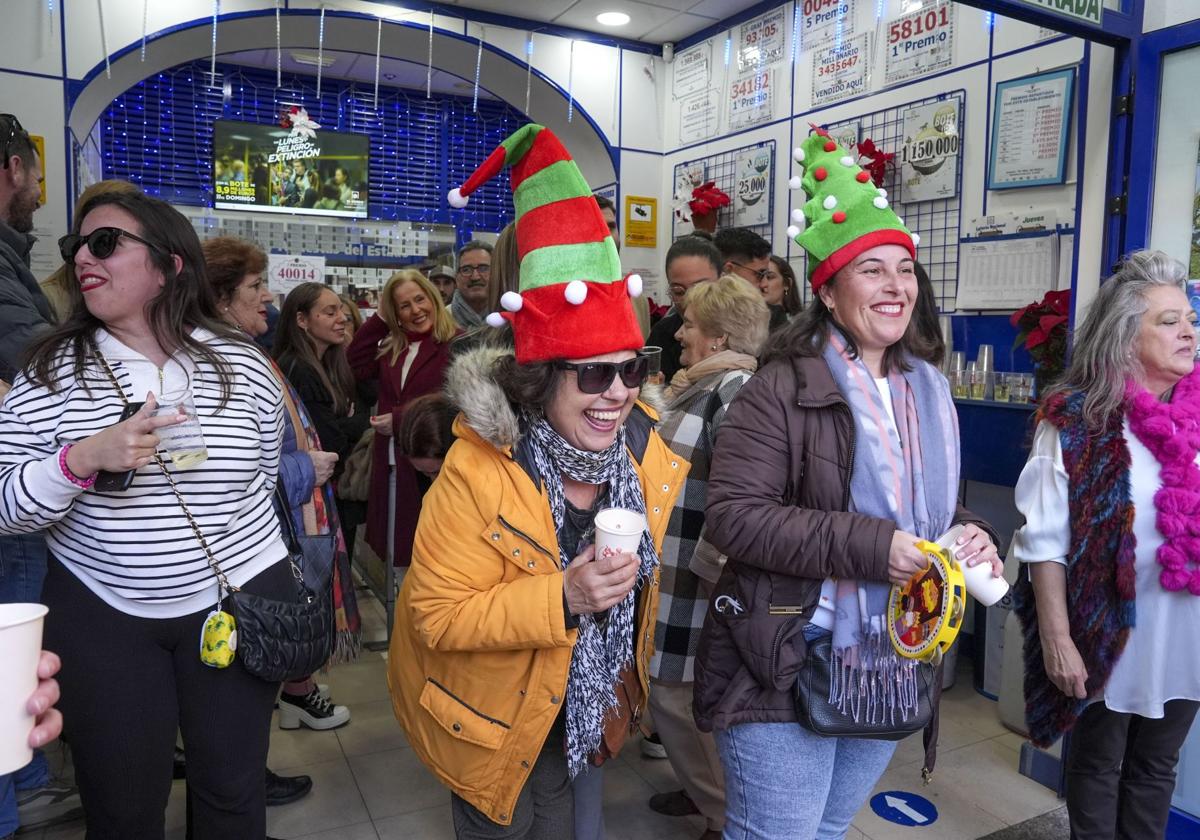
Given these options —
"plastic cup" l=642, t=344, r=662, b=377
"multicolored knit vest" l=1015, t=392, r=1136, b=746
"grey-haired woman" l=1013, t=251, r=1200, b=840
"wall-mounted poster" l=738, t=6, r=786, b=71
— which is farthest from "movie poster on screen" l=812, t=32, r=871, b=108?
"plastic cup" l=642, t=344, r=662, b=377

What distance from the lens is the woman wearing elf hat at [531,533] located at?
1.53 metres

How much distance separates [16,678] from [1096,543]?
2132 mm

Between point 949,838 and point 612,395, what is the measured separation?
6.76ft

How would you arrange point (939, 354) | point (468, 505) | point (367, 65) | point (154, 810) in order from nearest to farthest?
point (468, 505)
point (154, 810)
point (939, 354)
point (367, 65)

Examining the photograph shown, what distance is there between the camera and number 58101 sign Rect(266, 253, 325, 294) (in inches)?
290

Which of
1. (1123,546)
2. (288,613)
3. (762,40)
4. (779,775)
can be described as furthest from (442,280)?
(779,775)

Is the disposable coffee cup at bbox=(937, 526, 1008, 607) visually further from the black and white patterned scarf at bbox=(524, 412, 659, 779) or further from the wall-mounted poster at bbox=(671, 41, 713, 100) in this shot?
the wall-mounted poster at bbox=(671, 41, 713, 100)

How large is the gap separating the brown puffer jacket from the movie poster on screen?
144 inches

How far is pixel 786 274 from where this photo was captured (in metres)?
4.26

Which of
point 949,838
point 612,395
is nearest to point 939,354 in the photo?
point 612,395

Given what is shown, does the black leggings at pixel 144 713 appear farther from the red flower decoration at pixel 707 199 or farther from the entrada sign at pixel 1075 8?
the red flower decoration at pixel 707 199

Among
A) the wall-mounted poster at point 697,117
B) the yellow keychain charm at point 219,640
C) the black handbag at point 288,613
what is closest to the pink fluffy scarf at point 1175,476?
the black handbag at point 288,613

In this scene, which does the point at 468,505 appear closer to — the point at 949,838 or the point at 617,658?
the point at 617,658

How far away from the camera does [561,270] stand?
5.19 feet
